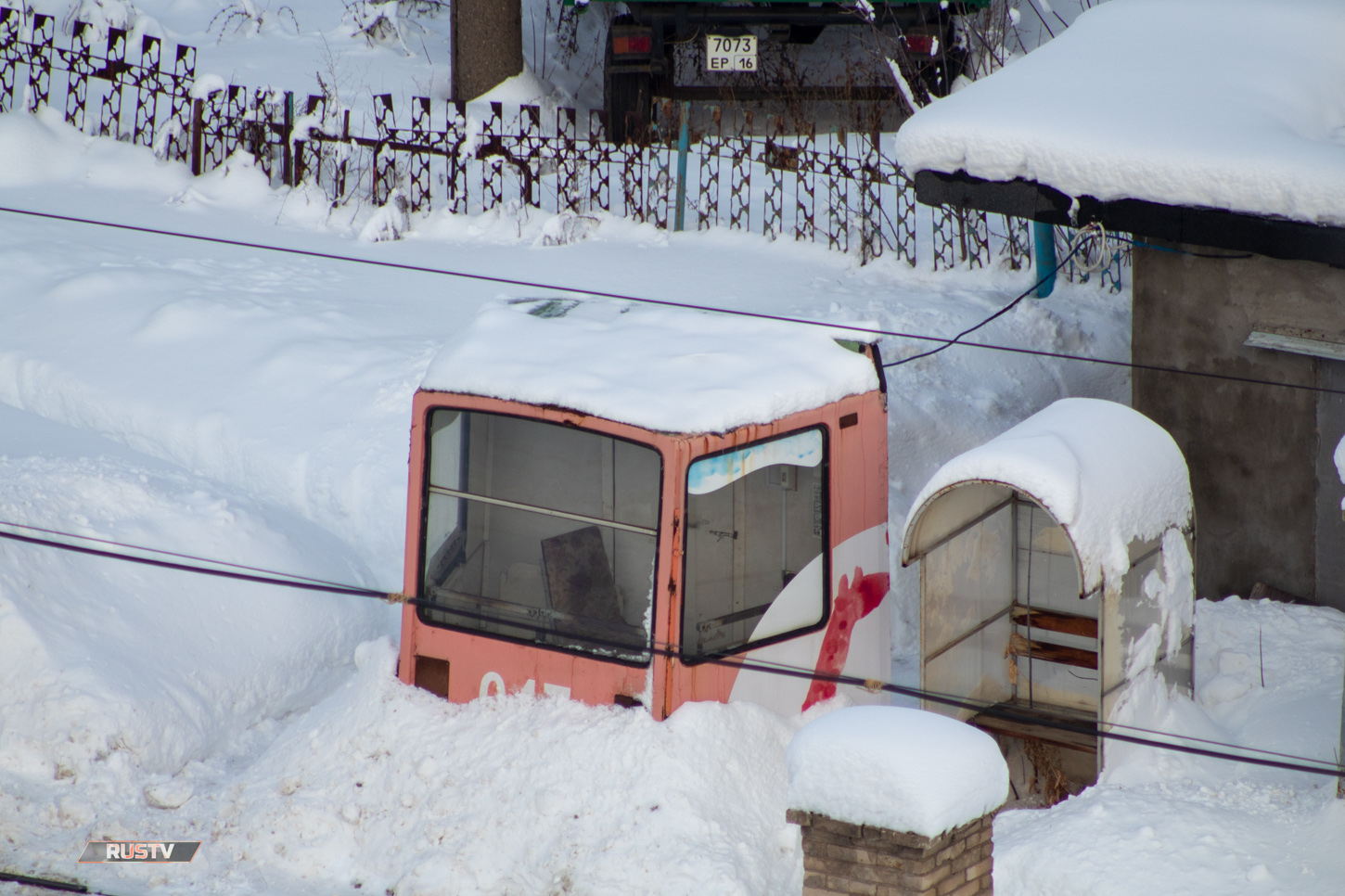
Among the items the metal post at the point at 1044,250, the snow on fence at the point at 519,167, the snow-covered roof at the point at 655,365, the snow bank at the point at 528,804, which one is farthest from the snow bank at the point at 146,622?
the snow on fence at the point at 519,167

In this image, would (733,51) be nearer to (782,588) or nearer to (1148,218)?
(1148,218)

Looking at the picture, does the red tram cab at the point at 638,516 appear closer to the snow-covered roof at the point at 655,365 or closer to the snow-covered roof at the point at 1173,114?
the snow-covered roof at the point at 655,365

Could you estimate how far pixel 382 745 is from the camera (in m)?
6.77

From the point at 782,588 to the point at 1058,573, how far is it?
2.10 m

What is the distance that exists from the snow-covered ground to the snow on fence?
800 mm

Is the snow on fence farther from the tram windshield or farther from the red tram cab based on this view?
the tram windshield

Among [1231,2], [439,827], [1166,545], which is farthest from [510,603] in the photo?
[1231,2]

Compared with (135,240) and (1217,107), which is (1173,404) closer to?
(1217,107)

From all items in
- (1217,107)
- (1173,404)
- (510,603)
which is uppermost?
(1217,107)

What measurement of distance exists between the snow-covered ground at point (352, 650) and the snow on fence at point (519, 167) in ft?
2.62

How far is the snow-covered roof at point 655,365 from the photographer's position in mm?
6457

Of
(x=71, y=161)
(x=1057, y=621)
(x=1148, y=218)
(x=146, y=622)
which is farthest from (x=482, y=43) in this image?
(x=1057, y=621)

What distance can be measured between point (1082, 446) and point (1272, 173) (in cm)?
181

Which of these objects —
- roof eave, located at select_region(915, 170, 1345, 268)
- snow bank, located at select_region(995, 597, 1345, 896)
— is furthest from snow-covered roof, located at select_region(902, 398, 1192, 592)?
roof eave, located at select_region(915, 170, 1345, 268)
